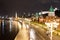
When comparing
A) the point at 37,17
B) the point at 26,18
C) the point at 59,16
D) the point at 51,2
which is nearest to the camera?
the point at 51,2

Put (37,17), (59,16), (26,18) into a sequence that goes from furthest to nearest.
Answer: (37,17)
(26,18)
(59,16)

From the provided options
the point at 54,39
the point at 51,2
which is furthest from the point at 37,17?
the point at 54,39

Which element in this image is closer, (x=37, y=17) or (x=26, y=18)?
(x=26, y=18)

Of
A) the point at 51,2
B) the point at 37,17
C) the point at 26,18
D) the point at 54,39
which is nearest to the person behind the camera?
the point at 54,39

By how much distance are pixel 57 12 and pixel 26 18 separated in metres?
5.98

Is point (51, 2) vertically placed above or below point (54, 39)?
above

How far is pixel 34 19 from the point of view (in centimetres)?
2633

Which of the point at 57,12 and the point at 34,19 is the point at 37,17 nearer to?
the point at 34,19

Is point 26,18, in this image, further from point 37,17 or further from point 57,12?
point 57,12

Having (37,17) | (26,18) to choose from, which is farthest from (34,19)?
(26,18)

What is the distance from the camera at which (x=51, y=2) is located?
43.5 feet

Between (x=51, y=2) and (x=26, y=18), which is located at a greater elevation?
(x=51, y=2)

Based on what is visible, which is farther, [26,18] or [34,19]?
[34,19]

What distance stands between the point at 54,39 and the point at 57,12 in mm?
7379
